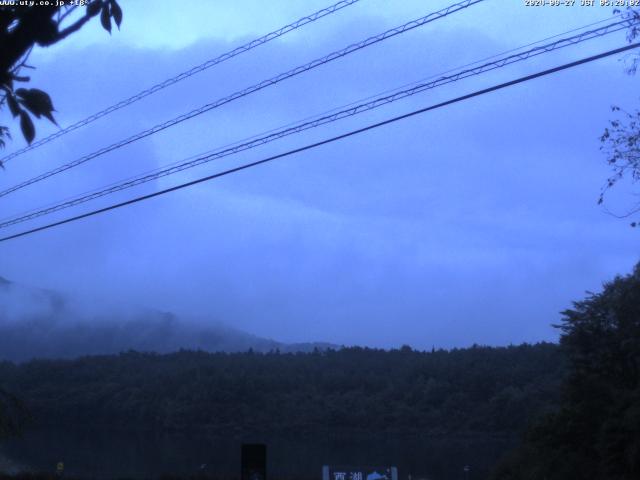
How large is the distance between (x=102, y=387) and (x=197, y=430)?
8.57 m

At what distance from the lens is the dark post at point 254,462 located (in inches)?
442

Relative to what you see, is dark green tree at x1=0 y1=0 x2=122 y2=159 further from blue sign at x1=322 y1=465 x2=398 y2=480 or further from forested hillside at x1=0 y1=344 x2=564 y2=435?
forested hillside at x1=0 y1=344 x2=564 y2=435

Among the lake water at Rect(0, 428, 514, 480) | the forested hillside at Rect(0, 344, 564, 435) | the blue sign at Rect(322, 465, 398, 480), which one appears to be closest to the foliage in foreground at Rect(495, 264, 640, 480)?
the lake water at Rect(0, 428, 514, 480)

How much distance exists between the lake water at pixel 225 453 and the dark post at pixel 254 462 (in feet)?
43.6

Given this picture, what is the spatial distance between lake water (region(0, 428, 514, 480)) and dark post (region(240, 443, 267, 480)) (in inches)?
523

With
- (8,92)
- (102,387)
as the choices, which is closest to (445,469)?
(8,92)

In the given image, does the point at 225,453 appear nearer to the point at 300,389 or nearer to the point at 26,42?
the point at 300,389

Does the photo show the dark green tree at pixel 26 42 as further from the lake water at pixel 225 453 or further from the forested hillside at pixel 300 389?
the forested hillside at pixel 300 389

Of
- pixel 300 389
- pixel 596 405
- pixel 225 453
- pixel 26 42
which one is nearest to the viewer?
pixel 26 42

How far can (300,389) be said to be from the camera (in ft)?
201

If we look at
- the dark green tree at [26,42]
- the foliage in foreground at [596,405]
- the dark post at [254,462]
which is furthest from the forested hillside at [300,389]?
the dark green tree at [26,42]

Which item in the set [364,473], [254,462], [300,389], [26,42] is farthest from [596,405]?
[300,389]

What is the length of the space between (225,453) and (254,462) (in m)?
31.7

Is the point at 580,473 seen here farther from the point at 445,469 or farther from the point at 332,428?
the point at 332,428
